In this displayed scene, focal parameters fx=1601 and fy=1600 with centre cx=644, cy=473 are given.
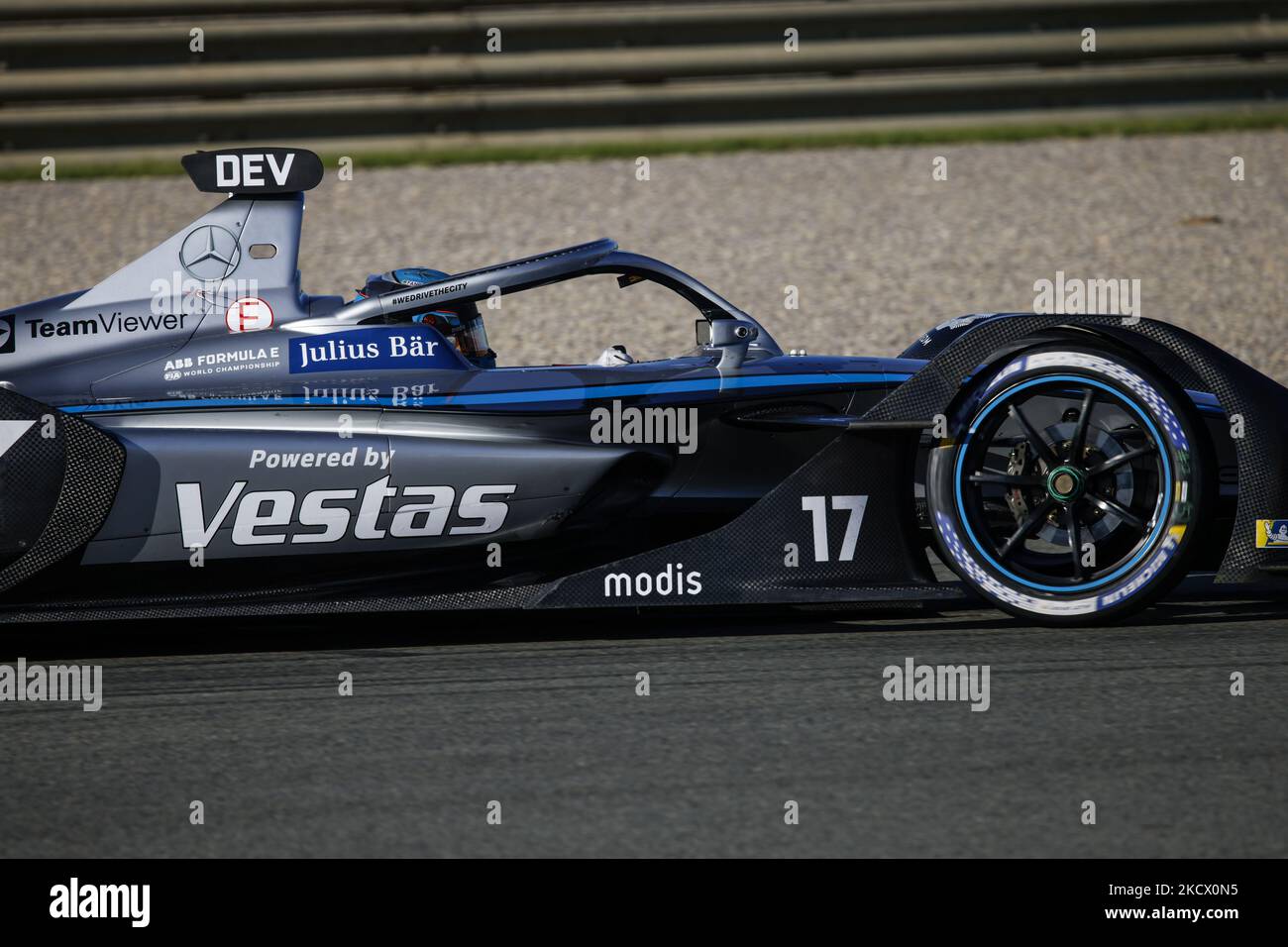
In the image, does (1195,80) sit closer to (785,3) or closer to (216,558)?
(785,3)

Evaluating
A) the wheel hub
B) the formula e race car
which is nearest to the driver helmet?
the formula e race car

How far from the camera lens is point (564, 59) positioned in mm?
10664

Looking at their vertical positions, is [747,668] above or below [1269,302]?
below

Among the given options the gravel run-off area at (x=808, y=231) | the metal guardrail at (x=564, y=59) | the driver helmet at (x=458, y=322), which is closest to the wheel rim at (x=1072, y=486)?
the driver helmet at (x=458, y=322)

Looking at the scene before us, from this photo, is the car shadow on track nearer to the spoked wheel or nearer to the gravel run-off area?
the spoked wheel

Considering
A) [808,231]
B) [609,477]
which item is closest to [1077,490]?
[609,477]

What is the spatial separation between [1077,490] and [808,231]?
641 centimetres

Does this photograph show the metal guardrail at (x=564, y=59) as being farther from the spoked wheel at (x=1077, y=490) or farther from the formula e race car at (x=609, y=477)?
the spoked wheel at (x=1077, y=490)

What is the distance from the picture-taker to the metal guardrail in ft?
34.5

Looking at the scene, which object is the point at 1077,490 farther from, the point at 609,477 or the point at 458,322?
the point at 458,322

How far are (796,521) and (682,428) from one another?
481 millimetres

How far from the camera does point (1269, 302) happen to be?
31.4ft

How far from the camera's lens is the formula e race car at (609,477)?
4.59 m
